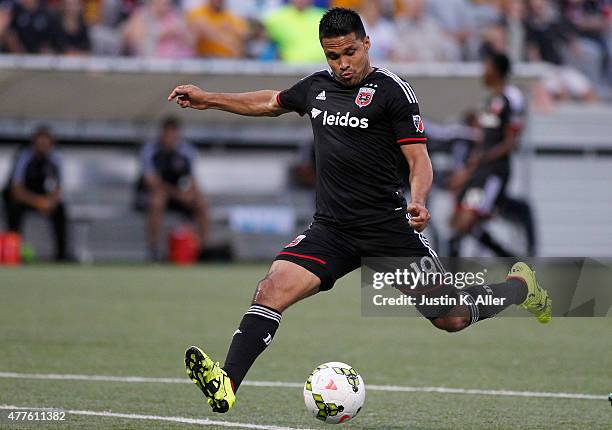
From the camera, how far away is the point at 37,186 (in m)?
18.8

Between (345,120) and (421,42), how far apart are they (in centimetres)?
1405

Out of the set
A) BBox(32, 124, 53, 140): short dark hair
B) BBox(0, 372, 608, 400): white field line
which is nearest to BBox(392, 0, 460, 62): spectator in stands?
BBox(32, 124, 53, 140): short dark hair

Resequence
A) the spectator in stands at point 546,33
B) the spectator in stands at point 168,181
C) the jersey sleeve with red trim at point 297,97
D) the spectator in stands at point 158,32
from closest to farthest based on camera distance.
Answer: the jersey sleeve with red trim at point 297,97 → the spectator in stands at point 158,32 → the spectator in stands at point 168,181 → the spectator in stands at point 546,33

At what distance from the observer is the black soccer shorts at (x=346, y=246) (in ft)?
20.8

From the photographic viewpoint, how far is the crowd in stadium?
18.5m

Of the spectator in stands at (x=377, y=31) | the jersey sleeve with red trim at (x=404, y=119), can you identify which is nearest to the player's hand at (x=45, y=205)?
the spectator in stands at (x=377, y=31)

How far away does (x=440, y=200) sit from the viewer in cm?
2138

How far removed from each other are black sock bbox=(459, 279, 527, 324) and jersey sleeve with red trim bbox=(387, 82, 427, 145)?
102cm

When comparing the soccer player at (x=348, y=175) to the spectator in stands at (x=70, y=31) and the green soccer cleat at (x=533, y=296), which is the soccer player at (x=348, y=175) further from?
the spectator in stands at (x=70, y=31)

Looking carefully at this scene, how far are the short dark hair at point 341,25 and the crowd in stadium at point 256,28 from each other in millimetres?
12714

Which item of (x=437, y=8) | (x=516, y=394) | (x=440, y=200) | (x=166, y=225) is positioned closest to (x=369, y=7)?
(x=437, y=8)

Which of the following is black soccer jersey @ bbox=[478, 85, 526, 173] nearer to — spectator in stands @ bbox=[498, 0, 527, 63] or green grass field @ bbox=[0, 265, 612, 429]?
green grass field @ bbox=[0, 265, 612, 429]

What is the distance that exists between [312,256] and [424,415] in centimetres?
109

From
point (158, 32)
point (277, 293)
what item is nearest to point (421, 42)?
point (158, 32)
